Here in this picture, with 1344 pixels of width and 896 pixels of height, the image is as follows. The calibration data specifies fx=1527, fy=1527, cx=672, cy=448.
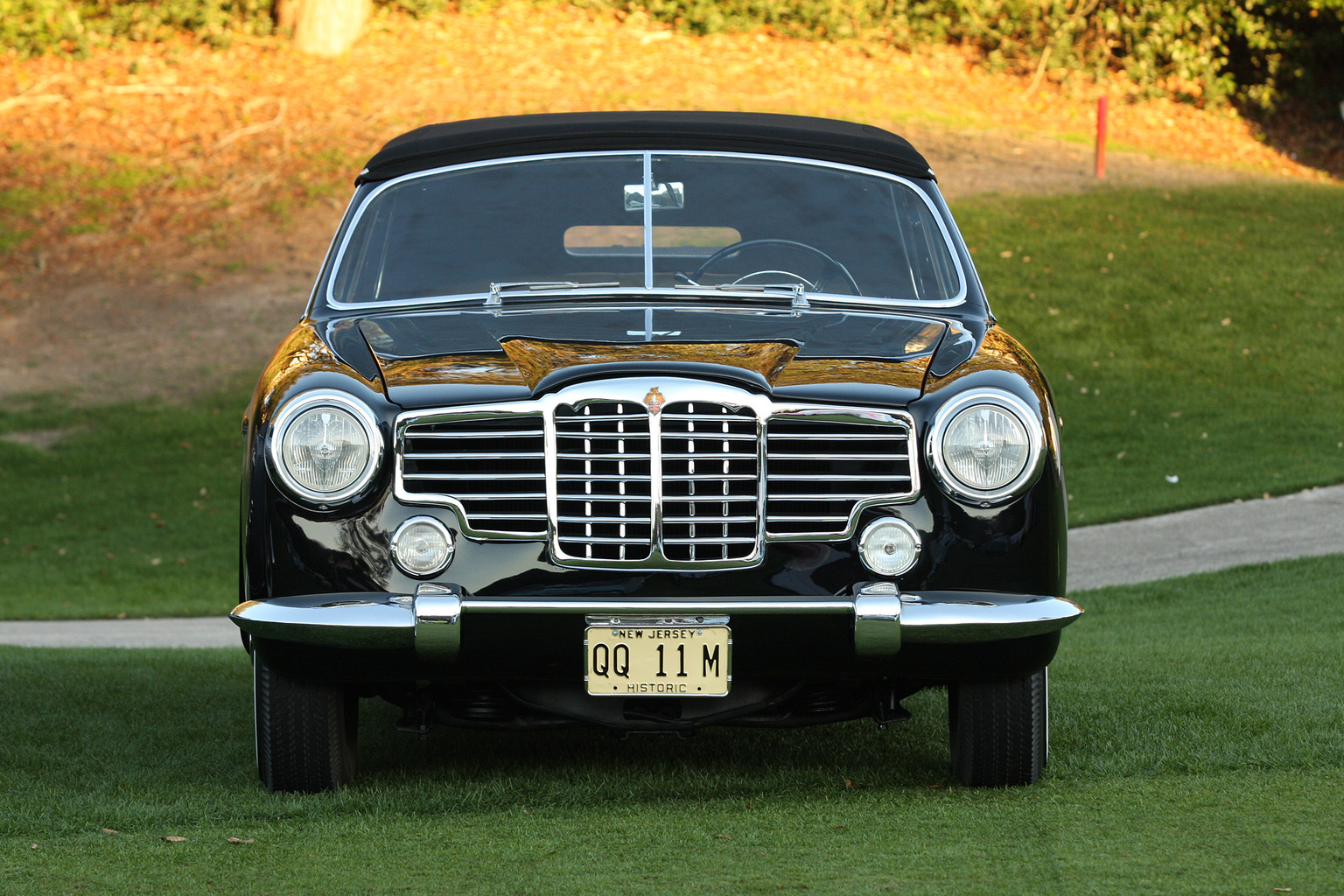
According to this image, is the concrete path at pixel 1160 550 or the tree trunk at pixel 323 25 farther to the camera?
the tree trunk at pixel 323 25

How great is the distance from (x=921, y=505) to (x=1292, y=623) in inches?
168

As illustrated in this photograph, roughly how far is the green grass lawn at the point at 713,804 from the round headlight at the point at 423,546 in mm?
665

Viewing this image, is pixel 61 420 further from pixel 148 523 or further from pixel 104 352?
pixel 148 523

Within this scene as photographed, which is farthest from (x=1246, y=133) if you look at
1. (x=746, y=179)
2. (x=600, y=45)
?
(x=746, y=179)

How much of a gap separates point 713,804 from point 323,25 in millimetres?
21185

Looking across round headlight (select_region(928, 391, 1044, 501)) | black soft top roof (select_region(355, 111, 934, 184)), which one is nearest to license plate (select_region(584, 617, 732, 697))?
round headlight (select_region(928, 391, 1044, 501))

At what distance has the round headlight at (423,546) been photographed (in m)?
3.64

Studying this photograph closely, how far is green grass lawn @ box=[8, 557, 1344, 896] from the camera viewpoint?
336 centimetres

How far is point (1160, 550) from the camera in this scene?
10148 mm

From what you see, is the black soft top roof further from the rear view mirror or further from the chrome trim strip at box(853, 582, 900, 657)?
the chrome trim strip at box(853, 582, 900, 657)

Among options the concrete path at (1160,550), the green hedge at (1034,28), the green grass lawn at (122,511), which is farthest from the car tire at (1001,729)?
the green hedge at (1034,28)

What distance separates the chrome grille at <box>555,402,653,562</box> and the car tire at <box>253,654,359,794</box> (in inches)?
33.4

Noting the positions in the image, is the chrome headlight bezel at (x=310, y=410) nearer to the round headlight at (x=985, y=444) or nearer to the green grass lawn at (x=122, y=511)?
the round headlight at (x=985, y=444)

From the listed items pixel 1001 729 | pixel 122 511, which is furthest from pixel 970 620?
pixel 122 511
